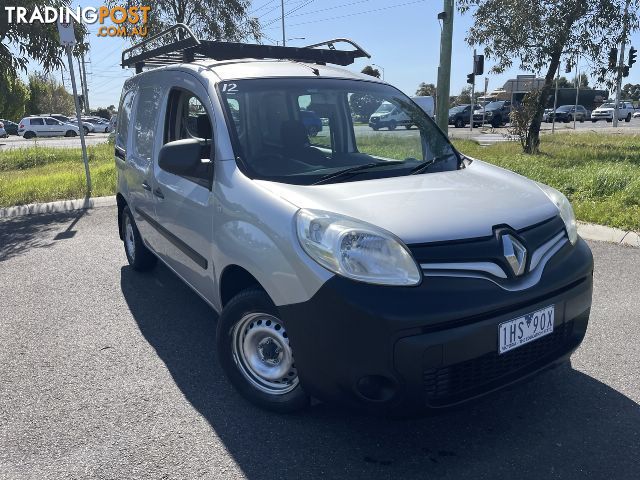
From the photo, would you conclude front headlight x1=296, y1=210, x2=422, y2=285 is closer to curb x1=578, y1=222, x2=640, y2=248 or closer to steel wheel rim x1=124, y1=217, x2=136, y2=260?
steel wheel rim x1=124, y1=217, x2=136, y2=260

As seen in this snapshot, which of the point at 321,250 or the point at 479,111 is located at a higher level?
the point at 479,111

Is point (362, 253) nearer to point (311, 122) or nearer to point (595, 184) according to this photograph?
point (311, 122)

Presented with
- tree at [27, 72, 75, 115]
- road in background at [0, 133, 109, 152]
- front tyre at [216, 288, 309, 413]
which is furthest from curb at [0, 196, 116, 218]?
tree at [27, 72, 75, 115]

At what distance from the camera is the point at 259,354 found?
113 inches

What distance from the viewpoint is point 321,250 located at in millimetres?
2293

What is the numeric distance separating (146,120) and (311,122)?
160 cm

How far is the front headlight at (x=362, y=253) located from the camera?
222 cm

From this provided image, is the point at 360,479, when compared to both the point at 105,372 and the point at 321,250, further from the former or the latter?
the point at 105,372

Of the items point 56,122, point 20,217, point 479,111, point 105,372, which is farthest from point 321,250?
point 56,122

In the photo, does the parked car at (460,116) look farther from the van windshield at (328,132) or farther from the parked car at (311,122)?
the parked car at (311,122)

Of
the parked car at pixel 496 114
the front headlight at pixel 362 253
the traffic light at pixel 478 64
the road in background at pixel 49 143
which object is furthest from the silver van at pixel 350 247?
the parked car at pixel 496 114

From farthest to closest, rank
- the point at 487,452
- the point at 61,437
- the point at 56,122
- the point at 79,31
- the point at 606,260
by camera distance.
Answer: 1. the point at 56,122
2. the point at 79,31
3. the point at 606,260
4. the point at 61,437
5. the point at 487,452

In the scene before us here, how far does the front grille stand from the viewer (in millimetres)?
2250

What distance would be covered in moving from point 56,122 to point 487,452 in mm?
43505
